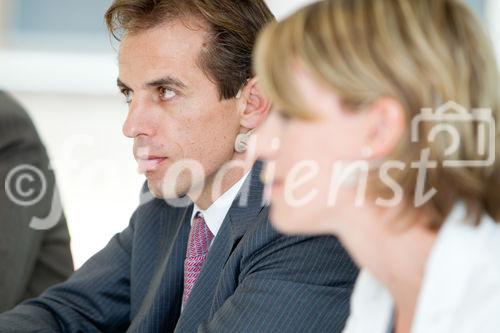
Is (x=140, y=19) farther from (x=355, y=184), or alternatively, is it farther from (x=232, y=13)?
(x=355, y=184)

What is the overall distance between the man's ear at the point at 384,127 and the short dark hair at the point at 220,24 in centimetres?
78

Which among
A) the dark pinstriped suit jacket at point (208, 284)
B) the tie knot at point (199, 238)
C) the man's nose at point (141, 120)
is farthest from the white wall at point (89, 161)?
the man's nose at point (141, 120)

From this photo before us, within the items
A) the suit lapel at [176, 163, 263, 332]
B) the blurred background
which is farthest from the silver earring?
the blurred background

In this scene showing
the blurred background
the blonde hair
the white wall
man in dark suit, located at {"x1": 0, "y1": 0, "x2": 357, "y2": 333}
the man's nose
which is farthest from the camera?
the blurred background

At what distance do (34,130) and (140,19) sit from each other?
0.56 metres

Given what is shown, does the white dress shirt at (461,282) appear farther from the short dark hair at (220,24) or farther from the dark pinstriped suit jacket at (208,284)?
the short dark hair at (220,24)

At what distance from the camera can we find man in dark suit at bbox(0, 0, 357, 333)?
5.03 feet

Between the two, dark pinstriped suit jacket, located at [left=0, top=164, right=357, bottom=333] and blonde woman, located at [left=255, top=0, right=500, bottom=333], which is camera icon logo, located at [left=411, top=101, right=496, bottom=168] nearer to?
blonde woman, located at [left=255, top=0, right=500, bottom=333]

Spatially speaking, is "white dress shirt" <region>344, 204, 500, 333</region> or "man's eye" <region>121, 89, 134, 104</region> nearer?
"white dress shirt" <region>344, 204, 500, 333</region>

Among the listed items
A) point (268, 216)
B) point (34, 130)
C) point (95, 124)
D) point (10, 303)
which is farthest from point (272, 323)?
point (95, 124)

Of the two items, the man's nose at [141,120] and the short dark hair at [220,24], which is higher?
the short dark hair at [220,24]

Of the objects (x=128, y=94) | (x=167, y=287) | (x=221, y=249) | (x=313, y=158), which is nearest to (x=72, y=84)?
(x=128, y=94)

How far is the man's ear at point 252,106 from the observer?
1.75 metres

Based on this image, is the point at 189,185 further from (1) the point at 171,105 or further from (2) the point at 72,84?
(2) the point at 72,84
